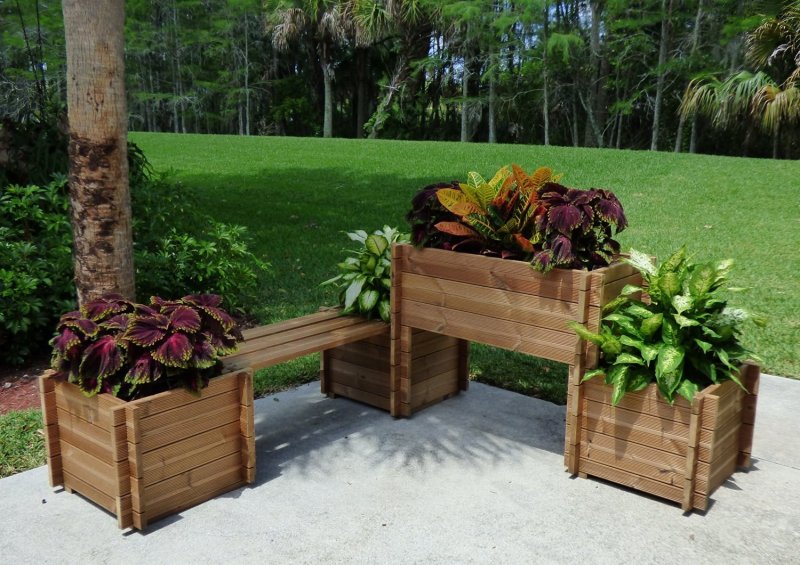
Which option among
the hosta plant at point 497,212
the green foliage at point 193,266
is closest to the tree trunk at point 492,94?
the green foliage at point 193,266

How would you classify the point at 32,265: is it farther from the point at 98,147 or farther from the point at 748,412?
the point at 748,412

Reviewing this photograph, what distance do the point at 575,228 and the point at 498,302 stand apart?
553 mm

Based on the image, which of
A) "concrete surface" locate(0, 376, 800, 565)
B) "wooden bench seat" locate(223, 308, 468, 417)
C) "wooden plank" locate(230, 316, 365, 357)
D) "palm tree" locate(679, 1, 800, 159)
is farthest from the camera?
"palm tree" locate(679, 1, 800, 159)

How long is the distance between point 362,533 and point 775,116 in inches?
676

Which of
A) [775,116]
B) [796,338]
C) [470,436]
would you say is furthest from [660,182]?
[470,436]

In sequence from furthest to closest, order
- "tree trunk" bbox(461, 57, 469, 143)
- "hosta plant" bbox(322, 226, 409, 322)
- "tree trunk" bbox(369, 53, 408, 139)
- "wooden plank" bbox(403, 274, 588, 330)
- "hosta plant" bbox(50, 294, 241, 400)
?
"tree trunk" bbox(369, 53, 408, 139) → "tree trunk" bbox(461, 57, 469, 143) → "hosta plant" bbox(322, 226, 409, 322) → "wooden plank" bbox(403, 274, 588, 330) → "hosta plant" bbox(50, 294, 241, 400)

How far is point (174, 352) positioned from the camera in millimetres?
3084

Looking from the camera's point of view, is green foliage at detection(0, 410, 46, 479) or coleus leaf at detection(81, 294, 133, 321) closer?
coleus leaf at detection(81, 294, 133, 321)

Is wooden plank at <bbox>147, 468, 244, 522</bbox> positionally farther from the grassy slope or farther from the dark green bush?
the grassy slope

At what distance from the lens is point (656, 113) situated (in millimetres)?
24984

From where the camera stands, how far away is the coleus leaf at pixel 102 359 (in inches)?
121

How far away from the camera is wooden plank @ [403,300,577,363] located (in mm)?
3602

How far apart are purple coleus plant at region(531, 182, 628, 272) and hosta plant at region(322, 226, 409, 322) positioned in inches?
41.0

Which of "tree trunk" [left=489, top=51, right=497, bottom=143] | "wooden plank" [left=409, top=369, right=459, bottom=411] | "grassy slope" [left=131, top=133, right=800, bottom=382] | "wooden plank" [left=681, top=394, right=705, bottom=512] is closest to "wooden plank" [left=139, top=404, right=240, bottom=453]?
"wooden plank" [left=409, top=369, right=459, bottom=411]
